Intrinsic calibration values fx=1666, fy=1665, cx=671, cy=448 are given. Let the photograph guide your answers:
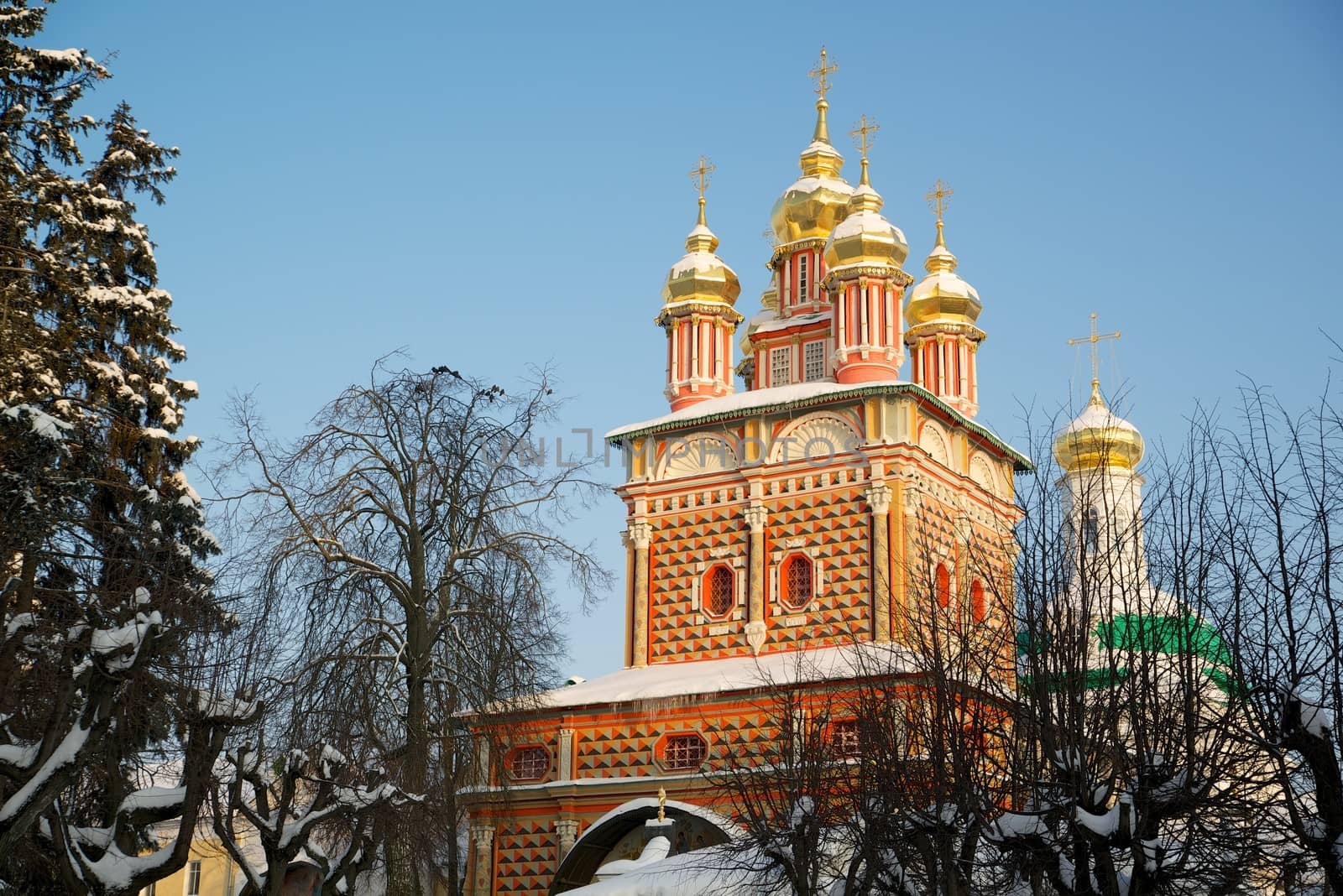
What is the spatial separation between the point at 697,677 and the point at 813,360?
723cm

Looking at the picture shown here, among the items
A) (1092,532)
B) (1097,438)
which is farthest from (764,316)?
(1092,532)

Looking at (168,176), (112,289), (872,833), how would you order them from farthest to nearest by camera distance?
(168,176) < (112,289) < (872,833)

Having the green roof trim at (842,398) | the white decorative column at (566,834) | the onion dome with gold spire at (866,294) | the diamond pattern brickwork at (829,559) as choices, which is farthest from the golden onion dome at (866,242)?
the white decorative column at (566,834)

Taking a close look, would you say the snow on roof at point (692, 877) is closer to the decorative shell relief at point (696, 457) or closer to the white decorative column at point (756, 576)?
the white decorative column at point (756, 576)

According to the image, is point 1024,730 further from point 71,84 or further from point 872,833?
point 71,84

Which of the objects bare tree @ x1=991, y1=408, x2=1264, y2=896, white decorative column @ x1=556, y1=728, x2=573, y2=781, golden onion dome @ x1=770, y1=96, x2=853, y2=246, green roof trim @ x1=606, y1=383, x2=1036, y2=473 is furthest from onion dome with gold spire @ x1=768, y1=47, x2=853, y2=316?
bare tree @ x1=991, y1=408, x2=1264, y2=896

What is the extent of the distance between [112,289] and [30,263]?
145 cm

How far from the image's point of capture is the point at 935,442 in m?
27.9

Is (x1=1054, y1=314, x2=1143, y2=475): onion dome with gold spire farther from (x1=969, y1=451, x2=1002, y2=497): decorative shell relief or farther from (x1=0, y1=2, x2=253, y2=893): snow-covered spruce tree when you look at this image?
(x1=0, y1=2, x2=253, y2=893): snow-covered spruce tree

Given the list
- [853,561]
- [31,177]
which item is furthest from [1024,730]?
[31,177]

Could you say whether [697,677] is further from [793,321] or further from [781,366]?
[793,321]

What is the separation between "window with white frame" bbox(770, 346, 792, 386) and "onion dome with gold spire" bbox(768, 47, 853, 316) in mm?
860

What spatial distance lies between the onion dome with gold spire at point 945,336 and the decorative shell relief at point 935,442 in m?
2.82

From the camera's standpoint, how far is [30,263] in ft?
70.9
